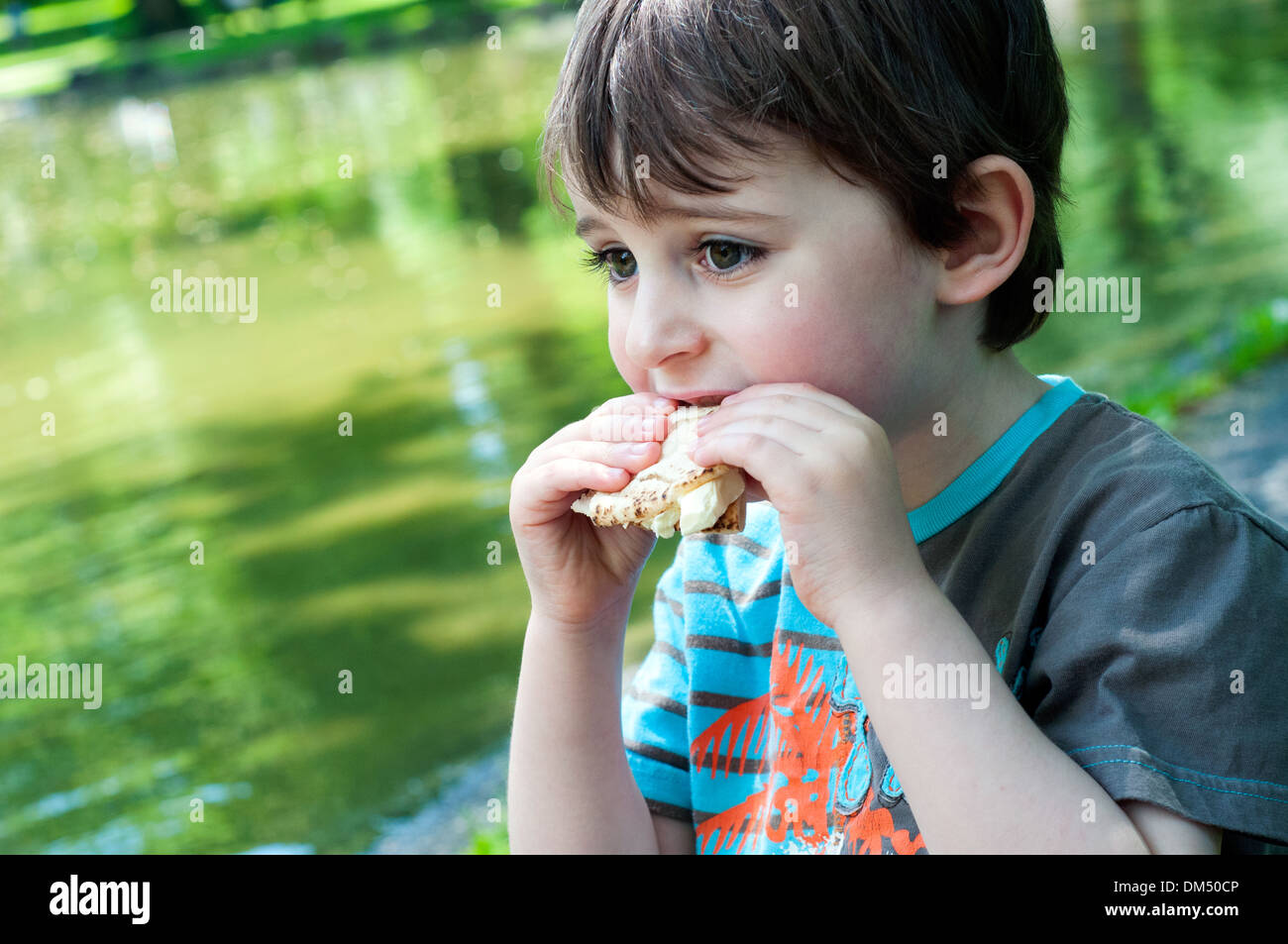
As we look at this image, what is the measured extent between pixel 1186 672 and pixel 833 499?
0.40 metres

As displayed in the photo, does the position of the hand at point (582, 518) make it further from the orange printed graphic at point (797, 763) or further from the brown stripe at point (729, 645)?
the orange printed graphic at point (797, 763)

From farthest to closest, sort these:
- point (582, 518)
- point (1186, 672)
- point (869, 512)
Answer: point (582, 518), point (869, 512), point (1186, 672)

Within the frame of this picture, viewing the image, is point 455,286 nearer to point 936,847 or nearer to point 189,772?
point 189,772

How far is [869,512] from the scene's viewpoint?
147 cm

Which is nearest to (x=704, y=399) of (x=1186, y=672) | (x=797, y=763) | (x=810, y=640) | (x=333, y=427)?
(x=810, y=640)

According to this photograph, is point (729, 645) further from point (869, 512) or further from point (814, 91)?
point (814, 91)

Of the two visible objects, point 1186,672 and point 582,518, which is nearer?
point 1186,672

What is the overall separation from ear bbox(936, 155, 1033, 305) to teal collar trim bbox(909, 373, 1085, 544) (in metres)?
0.16

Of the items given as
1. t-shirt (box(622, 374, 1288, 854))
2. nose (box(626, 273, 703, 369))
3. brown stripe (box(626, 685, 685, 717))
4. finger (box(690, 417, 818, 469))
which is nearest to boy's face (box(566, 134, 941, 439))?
nose (box(626, 273, 703, 369))

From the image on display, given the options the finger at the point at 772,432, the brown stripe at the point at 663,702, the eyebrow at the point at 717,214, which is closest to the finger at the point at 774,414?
the finger at the point at 772,432

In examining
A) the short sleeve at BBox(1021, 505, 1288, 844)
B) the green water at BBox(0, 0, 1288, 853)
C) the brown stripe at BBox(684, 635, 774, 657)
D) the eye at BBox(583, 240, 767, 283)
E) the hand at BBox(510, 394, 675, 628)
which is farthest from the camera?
the green water at BBox(0, 0, 1288, 853)

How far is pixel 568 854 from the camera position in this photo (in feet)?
5.88

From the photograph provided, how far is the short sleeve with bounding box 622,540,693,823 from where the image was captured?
6.26 feet

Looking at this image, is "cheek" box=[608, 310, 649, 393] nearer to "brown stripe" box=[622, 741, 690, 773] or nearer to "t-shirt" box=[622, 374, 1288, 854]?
"t-shirt" box=[622, 374, 1288, 854]
